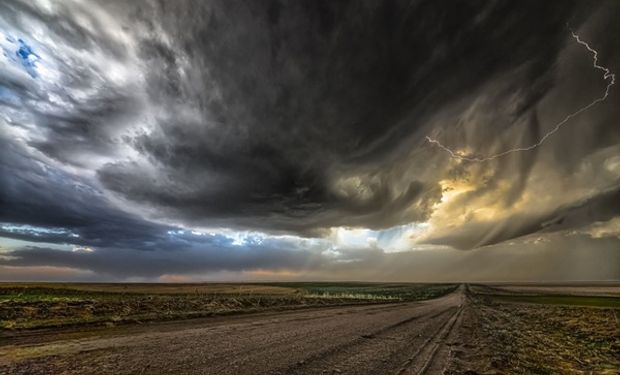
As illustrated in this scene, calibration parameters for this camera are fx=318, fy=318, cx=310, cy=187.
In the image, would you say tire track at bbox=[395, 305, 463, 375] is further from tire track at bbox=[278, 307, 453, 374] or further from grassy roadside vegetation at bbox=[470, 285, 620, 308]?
grassy roadside vegetation at bbox=[470, 285, 620, 308]

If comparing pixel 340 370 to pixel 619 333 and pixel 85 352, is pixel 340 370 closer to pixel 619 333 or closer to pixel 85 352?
pixel 85 352

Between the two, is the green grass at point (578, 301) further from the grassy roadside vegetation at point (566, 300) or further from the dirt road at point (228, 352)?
the dirt road at point (228, 352)

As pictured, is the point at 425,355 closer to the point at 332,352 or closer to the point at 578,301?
the point at 332,352

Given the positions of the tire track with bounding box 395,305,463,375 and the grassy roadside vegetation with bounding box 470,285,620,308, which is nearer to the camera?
the tire track with bounding box 395,305,463,375

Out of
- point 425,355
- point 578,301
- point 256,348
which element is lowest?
point 578,301

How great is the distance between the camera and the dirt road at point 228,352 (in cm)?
883

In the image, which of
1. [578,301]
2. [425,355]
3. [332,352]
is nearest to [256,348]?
[332,352]

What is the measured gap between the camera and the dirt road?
883 centimetres

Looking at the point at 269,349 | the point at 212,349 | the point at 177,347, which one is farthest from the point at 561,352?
the point at 177,347

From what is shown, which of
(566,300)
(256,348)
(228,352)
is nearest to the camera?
(228,352)

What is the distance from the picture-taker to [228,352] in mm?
10969

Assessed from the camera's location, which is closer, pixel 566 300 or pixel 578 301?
pixel 578 301

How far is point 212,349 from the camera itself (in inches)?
449

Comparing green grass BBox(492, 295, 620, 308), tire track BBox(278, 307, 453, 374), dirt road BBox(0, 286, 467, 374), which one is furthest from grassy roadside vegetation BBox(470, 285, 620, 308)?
dirt road BBox(0, 286, 467, 374)
